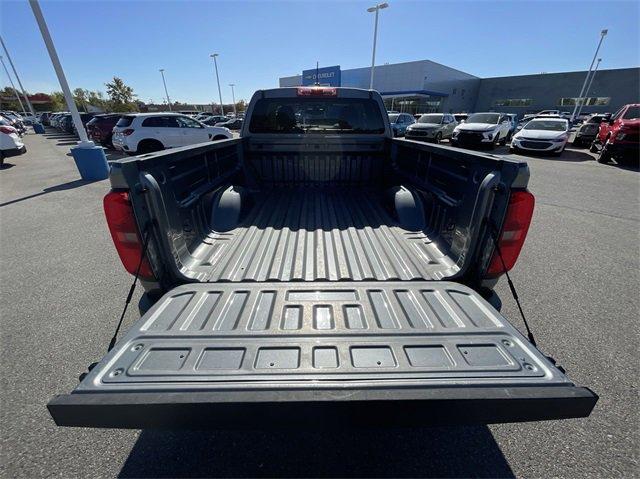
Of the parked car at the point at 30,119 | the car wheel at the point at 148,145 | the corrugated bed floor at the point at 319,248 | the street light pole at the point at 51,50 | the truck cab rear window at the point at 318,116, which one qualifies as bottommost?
the parked car at the point at 30,119

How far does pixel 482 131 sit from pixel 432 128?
3.77m

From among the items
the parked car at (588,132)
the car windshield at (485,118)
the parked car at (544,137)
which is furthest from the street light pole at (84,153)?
the parked car at (588,132)

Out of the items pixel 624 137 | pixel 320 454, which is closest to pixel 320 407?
pixel 320 454

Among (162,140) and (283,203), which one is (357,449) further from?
(162,140)

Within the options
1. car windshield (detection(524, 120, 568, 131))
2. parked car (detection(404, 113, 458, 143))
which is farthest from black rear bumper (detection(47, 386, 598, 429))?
parked car (detection(404, 113, 458, 143))

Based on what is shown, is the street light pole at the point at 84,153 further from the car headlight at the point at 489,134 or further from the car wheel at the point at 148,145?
the car headlight at the point at 489,134

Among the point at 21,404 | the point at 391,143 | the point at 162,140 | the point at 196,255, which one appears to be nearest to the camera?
the point at 21,404

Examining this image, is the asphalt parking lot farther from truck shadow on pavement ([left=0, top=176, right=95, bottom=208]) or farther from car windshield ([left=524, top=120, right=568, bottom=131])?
car windshield ([left=524, top=120, right=568, bottom=131])

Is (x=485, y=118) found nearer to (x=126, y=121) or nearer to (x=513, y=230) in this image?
(x=513, y=230)

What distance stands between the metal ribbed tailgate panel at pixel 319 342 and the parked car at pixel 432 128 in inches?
735

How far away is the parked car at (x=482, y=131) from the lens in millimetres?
15227

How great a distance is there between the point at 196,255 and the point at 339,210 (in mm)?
1856

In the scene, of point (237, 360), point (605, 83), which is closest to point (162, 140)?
point (237, 360)

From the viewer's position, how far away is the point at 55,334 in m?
2.83
